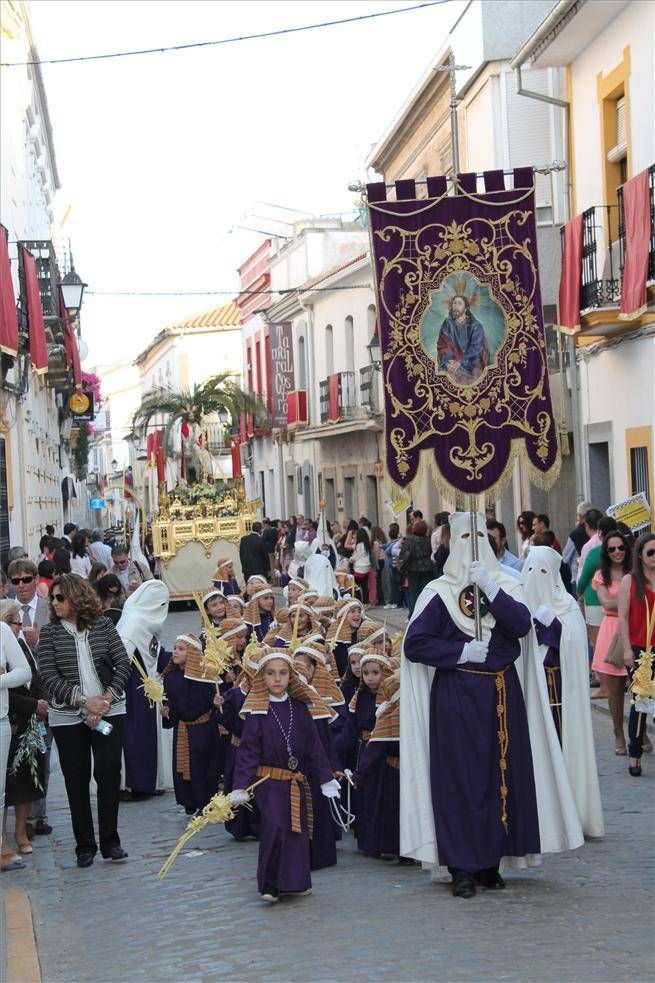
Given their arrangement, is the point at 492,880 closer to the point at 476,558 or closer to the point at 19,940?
the point at 476,558

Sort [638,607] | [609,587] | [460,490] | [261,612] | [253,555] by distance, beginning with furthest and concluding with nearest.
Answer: [253,555], [609,587], [261,612], [638,607], [460,490]

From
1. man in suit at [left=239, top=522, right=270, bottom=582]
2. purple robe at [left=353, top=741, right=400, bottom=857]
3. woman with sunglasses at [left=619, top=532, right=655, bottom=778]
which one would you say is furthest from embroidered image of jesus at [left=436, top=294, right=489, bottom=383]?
man in suit at [left=239, top=522, right=270, bottom=582]

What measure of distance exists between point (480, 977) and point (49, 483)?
30238 millimetres

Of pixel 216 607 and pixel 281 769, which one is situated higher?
pixel 216 607

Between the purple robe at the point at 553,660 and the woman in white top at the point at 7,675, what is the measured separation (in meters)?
3.05

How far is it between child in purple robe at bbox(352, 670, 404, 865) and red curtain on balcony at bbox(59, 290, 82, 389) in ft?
59.5

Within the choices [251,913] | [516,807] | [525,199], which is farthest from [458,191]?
[251,913]

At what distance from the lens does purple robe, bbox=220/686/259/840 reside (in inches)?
355

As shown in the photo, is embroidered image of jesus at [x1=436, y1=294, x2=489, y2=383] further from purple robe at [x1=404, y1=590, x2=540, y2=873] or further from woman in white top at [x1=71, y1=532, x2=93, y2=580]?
woman in white top at [x1=71, y1=532, x2=93, y2=580]

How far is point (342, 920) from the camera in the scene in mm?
6906

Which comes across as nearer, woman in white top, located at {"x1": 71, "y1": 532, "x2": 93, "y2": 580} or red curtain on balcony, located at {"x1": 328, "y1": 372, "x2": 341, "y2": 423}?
woman in white top, located at {"x1": 71, "y1": 532, "x2": 93, "y2": 580}

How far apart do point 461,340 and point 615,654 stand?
3.46 meters

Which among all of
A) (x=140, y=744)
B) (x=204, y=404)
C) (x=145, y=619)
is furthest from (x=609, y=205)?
(x=204, y=404)

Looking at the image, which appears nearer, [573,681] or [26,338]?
[573,681]
